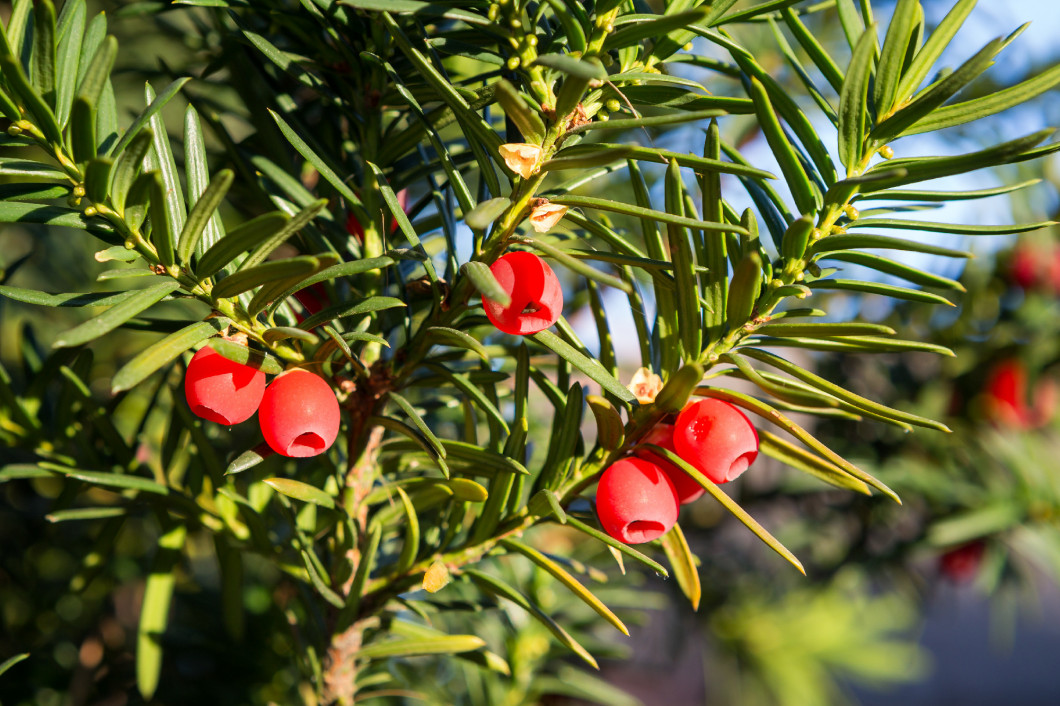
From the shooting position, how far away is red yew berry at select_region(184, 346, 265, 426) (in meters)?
0.27

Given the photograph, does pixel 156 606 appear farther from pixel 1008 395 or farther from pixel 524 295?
pixel 1008 395

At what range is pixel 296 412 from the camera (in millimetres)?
277

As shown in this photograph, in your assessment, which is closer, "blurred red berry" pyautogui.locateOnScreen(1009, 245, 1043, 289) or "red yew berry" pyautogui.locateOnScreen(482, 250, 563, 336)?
"red yew berry" pyautogui.locateOnScreen(482, 250, 563, 336)

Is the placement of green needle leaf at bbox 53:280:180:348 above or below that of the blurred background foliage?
above

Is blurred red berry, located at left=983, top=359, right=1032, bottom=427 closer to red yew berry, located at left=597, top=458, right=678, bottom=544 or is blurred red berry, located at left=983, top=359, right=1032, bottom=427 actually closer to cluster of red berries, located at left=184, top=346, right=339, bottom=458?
red yew berry, located at left=597, top=458, right=678, bottom=544

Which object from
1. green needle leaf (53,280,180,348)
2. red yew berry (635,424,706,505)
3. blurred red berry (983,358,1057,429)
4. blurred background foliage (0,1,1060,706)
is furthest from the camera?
blurred red berry (983,358,1057,429)

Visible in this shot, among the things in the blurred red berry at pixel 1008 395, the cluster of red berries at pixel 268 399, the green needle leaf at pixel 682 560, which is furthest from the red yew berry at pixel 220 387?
the blurred red berry at pixel 1008 395

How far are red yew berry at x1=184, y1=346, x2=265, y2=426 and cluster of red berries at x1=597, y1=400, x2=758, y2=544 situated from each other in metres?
0.15

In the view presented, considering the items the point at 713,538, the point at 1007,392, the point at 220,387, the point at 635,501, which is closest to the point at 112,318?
the point at 220,387

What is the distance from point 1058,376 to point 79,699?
1223mm

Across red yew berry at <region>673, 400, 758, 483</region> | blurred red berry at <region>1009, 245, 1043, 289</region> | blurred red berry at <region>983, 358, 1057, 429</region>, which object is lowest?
blurred red berry at <region>983, 358, 1057, 429</region>

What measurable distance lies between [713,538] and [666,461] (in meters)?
0.72

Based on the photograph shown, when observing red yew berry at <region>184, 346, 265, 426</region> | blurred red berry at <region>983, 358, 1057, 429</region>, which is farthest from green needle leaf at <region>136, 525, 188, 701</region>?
blurred red berry at <region>983, 358, 1057, 429</region>

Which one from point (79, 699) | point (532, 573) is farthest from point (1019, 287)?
point (79, 699)
